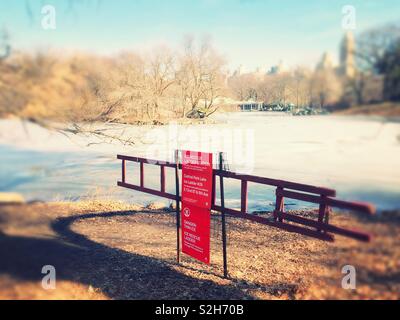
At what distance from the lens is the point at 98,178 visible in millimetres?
6559

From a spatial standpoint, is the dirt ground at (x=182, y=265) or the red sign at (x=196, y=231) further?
the red sign at (x=196, y=231)

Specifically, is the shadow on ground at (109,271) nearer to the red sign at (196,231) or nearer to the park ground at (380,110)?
the red sign at (196,231)

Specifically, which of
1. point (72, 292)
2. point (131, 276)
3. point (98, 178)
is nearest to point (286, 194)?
point (131, 276)

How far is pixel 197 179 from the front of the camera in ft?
12.6

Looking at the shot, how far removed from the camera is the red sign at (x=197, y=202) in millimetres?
3758

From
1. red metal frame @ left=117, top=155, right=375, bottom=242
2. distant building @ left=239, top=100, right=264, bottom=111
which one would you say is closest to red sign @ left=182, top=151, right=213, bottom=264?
red metal frame @ left=117, top=155, right=375, bottom=242

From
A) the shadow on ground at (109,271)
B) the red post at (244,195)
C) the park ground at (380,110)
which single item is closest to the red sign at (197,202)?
the shadow on ground at (109,271)

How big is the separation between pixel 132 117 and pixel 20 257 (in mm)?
2391

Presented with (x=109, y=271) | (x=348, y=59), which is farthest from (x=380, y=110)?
(x=109, y=271)

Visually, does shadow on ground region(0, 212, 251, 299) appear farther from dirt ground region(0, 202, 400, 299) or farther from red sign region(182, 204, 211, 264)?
red sign region(182, 204, 211, 264)

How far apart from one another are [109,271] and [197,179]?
5.42ft

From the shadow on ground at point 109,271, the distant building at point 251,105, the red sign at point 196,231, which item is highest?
the distant building at point 251,105

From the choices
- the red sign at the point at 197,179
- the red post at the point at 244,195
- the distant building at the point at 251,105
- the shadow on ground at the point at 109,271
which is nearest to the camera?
the shadow on ground at the point at 109,271

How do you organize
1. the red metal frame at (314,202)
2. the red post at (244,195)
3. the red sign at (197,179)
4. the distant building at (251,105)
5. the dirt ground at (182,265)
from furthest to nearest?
the distant building at (251,105)
the red post at (244,195)
the red sign at (197,179)
the dirt ground at (182,265)
the red metal frame at (314,202)
